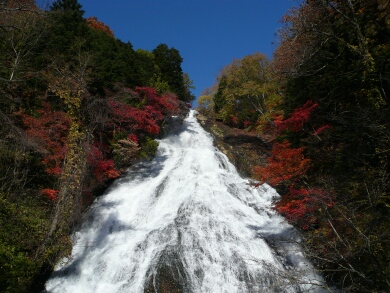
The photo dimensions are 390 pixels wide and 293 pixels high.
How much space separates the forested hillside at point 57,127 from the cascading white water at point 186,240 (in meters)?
1.00

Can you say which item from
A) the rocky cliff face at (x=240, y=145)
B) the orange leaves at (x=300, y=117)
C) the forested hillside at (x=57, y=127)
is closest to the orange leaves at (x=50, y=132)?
the forested hillside at (x=57, y=127)

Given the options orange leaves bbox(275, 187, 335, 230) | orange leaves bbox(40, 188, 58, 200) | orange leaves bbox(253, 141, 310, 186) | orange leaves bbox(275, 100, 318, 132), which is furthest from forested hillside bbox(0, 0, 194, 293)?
orange leaves bbox(275, 100, 318, 132)

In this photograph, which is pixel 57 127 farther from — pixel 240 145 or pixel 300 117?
pixel 240 145

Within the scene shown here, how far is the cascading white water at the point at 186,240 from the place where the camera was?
33.8ft

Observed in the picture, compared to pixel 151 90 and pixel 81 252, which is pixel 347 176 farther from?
pixel 151 90

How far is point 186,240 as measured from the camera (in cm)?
1153

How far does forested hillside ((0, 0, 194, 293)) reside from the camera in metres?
10.1

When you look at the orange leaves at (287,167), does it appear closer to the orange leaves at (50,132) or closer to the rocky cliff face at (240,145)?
the rocky cliff face at (240,145)

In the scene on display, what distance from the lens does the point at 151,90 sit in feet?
70.6

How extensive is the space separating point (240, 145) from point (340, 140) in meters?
12.5

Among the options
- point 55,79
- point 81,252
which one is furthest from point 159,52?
point 81,252

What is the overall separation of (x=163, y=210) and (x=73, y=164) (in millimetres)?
4516

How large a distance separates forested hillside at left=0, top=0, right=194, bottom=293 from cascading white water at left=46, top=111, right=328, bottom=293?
39.3 inches

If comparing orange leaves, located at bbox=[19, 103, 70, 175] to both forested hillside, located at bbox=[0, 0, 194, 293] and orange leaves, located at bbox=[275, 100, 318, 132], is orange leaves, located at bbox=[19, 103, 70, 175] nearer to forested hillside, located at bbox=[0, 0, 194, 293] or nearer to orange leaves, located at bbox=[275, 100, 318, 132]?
forested hillside, located at bbox=[0, 0, 194, 293]
